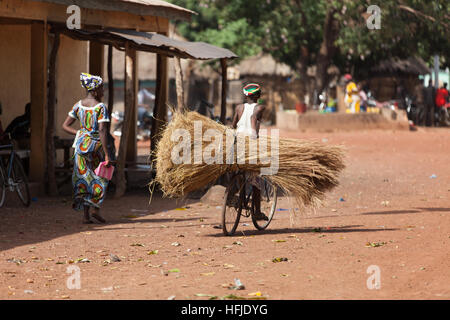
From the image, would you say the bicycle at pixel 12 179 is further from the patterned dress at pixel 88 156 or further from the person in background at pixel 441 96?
the person in background at pixel 441 96

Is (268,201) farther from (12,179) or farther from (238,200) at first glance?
(12,179)

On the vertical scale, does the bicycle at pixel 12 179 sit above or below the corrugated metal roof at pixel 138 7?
below

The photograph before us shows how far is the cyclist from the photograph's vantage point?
898 cm

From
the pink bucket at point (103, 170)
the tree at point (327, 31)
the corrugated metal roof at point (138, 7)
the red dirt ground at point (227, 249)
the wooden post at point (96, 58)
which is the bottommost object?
the red dirt ground at point (227, 249)

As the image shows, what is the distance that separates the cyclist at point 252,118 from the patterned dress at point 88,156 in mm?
1473

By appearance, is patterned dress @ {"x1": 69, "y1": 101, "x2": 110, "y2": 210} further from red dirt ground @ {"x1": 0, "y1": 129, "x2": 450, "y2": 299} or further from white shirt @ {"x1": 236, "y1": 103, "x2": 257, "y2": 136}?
white shirt @ {"x1": 236, "y1": 103, "x2": 257, "y2": 136}

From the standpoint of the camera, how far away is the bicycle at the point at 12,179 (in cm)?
1066

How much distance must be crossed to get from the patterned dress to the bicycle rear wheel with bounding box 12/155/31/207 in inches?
65.1

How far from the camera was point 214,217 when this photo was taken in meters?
10.3

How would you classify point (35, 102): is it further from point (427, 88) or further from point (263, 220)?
point (427, 88)

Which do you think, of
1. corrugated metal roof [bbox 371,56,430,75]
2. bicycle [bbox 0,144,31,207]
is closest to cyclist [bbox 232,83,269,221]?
bicycle [bbox 0,144,31,207]

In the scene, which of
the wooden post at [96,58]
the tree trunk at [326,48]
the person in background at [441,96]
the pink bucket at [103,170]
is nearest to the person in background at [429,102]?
the person in background at [441,96]

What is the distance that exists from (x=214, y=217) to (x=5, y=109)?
5.10 meters

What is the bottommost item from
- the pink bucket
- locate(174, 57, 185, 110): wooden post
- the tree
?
the pink bucket
